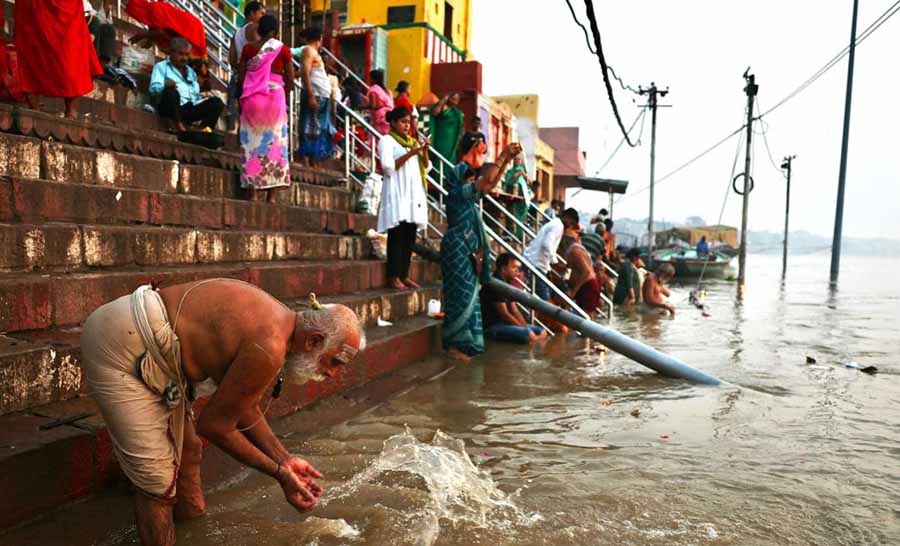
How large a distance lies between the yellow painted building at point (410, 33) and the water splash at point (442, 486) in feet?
43.9

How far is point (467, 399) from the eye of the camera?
15.4ft

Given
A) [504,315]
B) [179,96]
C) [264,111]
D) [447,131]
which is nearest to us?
[264,111]

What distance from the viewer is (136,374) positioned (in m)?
2.18

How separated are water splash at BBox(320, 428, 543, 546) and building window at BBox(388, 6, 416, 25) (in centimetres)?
1428

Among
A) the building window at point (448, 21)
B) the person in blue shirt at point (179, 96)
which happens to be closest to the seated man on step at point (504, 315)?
the person in blue shirt at point (179, 96)

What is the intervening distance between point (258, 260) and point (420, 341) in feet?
4.90

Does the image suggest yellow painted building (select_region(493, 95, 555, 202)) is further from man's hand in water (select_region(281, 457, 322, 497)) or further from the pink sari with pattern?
man's hand in water (select_region(281, 457, 322, 497))

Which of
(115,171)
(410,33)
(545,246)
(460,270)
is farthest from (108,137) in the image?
(410,33)

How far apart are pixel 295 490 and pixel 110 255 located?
2.26m

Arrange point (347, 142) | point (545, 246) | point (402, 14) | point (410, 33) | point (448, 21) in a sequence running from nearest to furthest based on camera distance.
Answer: point (347, 142) → point (545, 246) → point (410, 33) → point (402, 14) → point (448, 21)

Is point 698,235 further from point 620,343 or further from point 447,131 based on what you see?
point 620,343

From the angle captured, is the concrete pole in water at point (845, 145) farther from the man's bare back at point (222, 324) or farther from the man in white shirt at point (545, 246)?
the man's bare back at point (222, 324)

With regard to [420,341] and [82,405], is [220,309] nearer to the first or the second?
[82,405]

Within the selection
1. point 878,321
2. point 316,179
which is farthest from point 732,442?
point 878,321
